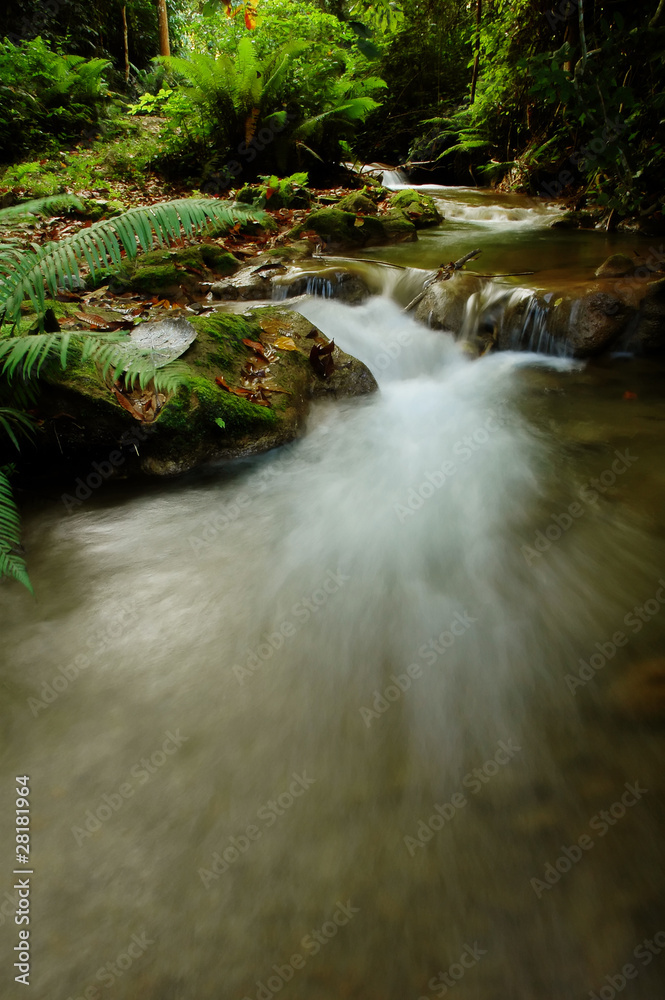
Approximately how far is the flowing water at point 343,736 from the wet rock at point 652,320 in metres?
1.70

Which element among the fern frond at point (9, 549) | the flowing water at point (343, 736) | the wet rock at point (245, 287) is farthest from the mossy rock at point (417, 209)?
the fern frond at point (9, 549)

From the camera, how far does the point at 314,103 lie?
10.0 m

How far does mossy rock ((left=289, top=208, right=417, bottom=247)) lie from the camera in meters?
7.02

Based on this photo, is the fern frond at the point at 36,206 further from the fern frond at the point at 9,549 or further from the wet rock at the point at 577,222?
the wet rock at the point at 577,222

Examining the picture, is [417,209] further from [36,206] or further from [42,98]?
[42,98]

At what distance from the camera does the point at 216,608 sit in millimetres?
2277

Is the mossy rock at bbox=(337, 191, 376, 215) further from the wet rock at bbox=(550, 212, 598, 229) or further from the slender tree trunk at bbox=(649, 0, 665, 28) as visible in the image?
the slender tree trunk at bbox=(649, 0, 665, 28)

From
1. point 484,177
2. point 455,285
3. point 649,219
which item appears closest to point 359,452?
point 455,285

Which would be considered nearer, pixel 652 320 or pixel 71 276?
pixel 71 276

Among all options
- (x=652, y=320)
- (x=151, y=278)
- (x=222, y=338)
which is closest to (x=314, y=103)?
(x=151, y=278)

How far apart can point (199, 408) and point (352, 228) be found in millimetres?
5550

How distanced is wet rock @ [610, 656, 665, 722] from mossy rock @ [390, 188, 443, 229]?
8670 mm

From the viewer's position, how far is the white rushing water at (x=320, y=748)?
1.21 m

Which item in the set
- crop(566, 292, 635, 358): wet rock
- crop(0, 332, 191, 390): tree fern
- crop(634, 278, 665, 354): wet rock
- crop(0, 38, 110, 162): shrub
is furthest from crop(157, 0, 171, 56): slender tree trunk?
crop(0, 332, 191, 390): tree fern
